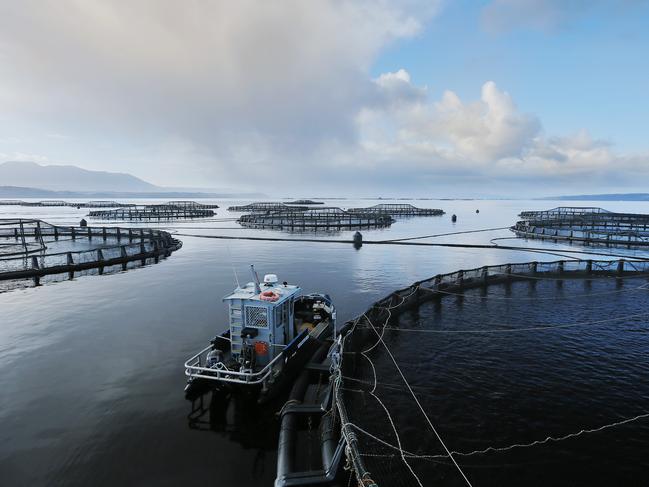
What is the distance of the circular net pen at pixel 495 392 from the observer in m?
13.1

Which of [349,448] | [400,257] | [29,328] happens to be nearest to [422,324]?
[349,448]

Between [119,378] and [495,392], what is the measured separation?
65.6 feet

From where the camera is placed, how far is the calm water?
1318cm

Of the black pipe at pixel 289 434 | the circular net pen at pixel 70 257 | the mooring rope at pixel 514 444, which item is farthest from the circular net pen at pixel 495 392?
the circular net pen at pixel 70 257

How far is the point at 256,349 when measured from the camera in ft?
59.7

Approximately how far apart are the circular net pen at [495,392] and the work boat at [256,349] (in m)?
3.04

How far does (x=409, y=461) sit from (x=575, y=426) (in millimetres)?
7799

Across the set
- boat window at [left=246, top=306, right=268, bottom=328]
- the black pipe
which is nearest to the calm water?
the black pipe

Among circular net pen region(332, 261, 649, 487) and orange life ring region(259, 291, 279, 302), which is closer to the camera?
circular net pen region(332, 261, 649, 487)

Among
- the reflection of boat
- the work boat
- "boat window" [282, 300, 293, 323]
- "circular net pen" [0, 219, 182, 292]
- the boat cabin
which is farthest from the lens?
"circular net pen" [0, 219, 182, 292]

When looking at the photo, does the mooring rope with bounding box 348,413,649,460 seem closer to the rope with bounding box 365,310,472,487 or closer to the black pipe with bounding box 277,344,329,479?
the rope with bounding box 365,310,472,487

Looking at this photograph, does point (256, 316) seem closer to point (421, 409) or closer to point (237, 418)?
point (237, 418)

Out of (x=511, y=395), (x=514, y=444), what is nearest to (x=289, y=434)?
(x=514, y=444)

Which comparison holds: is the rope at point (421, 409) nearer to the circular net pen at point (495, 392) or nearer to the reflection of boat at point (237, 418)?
the circular net pen at point (495, 392)
